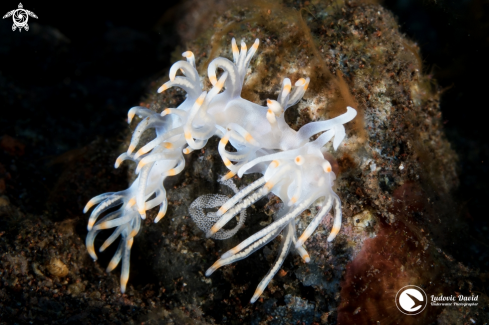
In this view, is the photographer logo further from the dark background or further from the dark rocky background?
the dark background

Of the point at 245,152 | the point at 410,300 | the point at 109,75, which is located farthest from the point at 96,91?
the point at 410,300

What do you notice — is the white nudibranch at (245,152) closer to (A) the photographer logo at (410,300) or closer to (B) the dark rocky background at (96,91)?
(A) the photographer logo at (410,300)

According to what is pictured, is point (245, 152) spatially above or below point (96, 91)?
above

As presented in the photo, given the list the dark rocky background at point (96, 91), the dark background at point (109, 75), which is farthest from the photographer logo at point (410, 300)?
the dark background at point (109, 75)

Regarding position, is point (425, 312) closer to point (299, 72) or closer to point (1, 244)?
point (299, 72)

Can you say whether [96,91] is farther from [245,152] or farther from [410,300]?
[410,300]

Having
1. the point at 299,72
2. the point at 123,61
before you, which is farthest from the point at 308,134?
the point at 123,61
